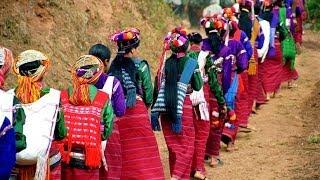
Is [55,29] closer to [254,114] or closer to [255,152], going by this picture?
[254,114]

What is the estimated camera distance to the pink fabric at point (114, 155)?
6.27 metres

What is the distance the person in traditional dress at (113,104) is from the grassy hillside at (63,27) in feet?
13.0

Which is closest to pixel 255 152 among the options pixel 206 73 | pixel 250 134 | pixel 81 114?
pixel 250 134

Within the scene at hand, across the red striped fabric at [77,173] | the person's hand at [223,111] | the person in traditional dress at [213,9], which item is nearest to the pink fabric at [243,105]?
the person's hand at [223,111]

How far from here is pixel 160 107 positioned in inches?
280

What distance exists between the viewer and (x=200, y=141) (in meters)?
7.79

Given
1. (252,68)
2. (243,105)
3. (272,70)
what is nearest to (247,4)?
(252,68)

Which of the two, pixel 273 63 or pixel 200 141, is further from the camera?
pixel 273 63

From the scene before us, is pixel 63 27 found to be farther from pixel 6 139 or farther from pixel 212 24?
pixel 6 139

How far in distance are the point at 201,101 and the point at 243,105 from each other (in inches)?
93.8

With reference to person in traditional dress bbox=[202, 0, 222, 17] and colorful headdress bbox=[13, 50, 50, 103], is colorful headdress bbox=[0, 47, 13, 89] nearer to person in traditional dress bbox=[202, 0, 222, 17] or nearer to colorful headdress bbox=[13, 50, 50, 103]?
colorful headdress bbox=[13, 50, 50, 103]

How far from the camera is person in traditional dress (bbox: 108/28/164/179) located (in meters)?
6.51

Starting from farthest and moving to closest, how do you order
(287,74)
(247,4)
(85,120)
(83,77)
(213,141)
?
(287,74) → (247,4) → (213,141) → (83,77) → (85,120)

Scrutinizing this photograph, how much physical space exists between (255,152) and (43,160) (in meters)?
4.82
